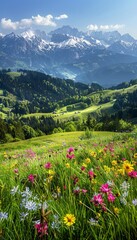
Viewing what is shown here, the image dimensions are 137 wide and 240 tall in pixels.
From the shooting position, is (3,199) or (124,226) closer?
(124,226)

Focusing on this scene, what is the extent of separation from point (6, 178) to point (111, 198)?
2801mm

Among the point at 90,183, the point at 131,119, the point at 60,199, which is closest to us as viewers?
the point at 60,199

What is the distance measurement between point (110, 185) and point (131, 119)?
→ 7905 inches

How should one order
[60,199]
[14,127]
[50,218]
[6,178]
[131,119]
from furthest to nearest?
[131,119] → [14,127] → [6,178] → [60,199] → [50,218]

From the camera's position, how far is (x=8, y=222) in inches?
123

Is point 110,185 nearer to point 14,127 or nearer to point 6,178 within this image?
point 6,178

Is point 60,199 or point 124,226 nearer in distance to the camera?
point 124,226

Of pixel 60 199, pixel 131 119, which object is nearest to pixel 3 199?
pixel 60 199

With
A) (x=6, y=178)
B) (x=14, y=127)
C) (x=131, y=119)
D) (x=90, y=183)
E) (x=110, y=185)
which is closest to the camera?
(x=110, y=185)

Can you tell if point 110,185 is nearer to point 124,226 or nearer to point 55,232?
point 124,226

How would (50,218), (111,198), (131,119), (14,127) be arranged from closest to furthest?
(111,198)
(50,218)
(14,127)
(131,119)

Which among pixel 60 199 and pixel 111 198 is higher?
pixel 111 198

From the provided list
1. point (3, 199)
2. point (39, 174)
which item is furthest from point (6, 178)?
point (3, 199)

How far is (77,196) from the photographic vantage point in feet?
12.9
